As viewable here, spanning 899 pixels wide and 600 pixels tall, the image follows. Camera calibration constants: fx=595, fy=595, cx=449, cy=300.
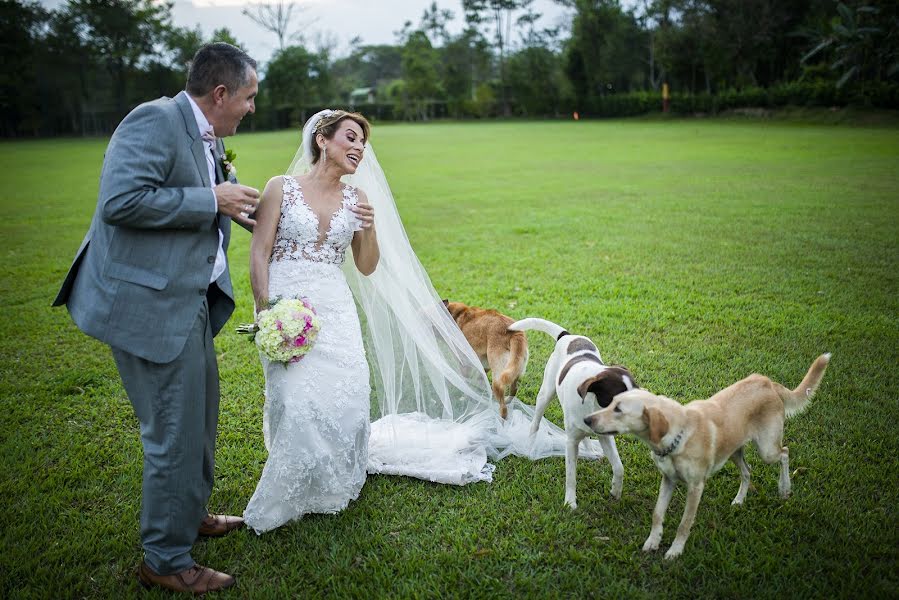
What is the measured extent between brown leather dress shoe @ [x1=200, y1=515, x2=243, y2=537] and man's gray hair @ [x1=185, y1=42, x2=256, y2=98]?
8.46 ft

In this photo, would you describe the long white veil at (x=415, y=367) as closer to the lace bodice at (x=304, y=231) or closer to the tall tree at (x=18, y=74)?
the lace bodice at (x=304, y=231)

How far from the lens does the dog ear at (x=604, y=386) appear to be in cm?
355

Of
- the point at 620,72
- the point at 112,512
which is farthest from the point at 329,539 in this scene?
the point at 620,72

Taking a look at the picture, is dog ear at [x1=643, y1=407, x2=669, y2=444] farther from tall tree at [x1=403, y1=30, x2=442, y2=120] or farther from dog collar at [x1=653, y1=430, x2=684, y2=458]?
tall tree at [x1=403, y1=30, x2=442, y2=120]

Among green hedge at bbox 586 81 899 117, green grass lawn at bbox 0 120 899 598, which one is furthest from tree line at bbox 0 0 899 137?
green grass lawn at bbox 0 120 899 598

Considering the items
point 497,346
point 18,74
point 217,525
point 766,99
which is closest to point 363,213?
point 497,346

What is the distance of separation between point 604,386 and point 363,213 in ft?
6.75

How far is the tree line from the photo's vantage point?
47.2 meters

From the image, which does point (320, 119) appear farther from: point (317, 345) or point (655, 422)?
point (655, 422)

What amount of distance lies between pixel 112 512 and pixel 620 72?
77.6m

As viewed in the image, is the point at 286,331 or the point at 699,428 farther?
the point at 286,331

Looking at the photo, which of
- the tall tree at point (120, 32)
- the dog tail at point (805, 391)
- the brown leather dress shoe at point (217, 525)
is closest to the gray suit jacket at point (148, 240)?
the brown leather dress shoe at point (217, 525)

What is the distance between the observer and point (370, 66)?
14138 cm

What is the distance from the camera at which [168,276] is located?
307 cm
